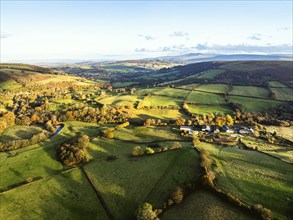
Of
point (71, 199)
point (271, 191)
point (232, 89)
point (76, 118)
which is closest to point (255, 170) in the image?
point (271, 191)

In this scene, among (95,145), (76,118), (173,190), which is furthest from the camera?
(76,118)

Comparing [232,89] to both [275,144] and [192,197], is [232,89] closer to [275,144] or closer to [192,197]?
[275,144]

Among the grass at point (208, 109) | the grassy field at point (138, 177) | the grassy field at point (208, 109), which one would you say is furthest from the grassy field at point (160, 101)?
the grassy field at point (138, 177)

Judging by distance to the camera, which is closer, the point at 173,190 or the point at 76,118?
the point at 173,190

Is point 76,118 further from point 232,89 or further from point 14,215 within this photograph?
point 232,89

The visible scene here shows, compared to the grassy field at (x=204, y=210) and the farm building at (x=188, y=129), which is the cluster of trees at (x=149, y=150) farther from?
the grassy field at (x=204, y=210)

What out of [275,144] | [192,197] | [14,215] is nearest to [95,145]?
[14,215]

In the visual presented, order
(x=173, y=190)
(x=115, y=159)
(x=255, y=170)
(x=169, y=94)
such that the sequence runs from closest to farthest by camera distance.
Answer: (x=173, y=190), (x=255, y=170), (x=115, y=159), (x=169, y=94)

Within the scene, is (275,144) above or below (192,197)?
below
